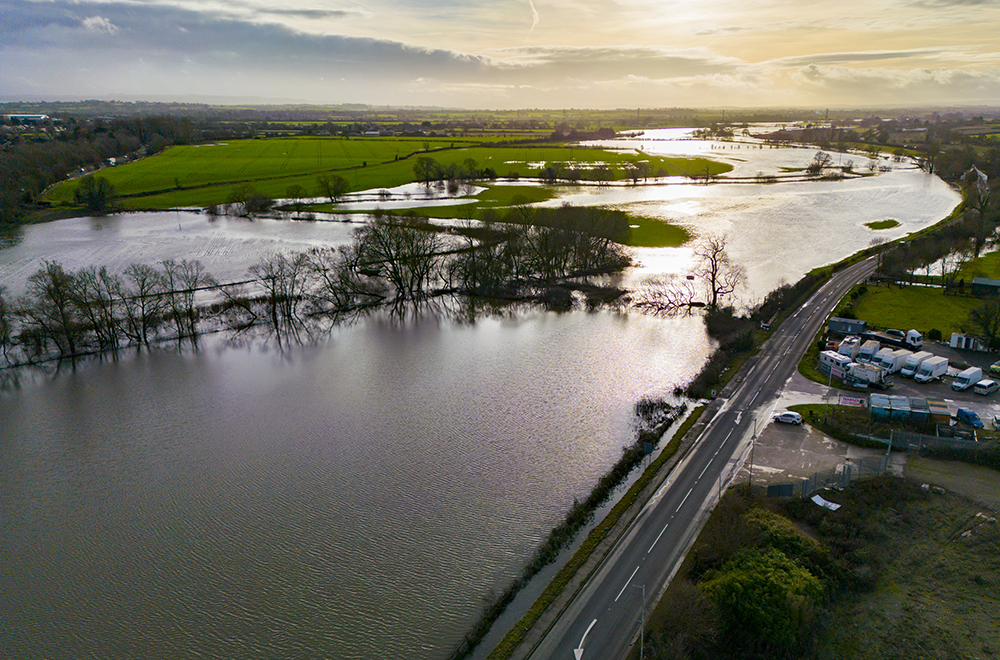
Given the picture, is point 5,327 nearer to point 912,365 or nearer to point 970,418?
point 970,418

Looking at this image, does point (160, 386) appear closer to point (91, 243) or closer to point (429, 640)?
point (429, 640)

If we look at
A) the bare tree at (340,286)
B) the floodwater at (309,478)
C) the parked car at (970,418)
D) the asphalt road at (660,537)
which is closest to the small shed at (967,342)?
the parked car at (970,418)

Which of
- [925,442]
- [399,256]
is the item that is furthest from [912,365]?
[399,256]

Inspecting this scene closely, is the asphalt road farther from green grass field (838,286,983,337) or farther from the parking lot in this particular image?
green grass field (838,286,983,337)

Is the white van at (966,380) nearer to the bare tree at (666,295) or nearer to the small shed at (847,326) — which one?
the small shed at (847,326)

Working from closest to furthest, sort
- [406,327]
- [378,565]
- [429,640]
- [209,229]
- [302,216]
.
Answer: [429,640], [378,565], [406,327], [209,229], [302,216]

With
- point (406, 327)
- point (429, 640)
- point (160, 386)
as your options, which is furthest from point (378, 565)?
point (406, 327)
